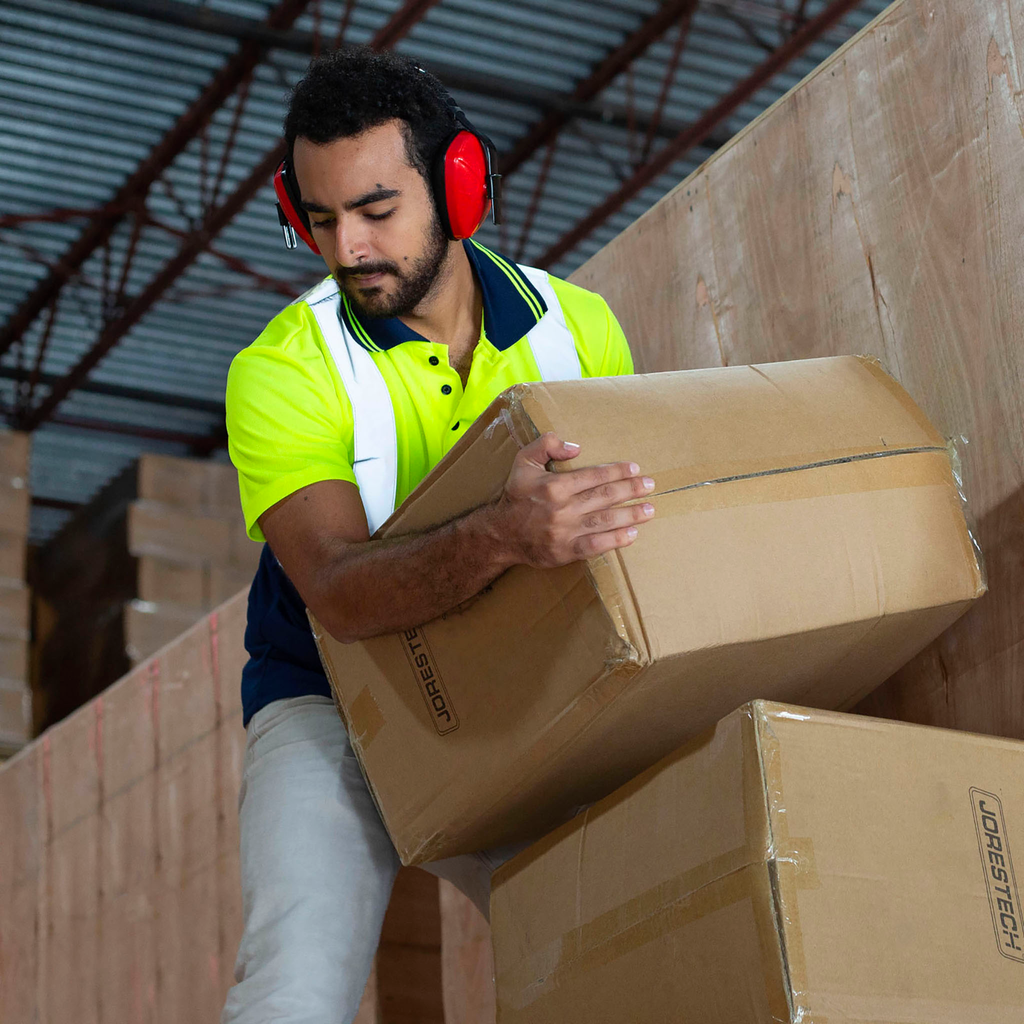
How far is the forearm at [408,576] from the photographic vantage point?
1693 mm

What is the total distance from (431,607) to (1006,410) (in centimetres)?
89

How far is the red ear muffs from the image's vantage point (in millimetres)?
2182

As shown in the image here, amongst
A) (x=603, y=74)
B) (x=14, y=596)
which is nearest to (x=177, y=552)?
(x=14, y=596)

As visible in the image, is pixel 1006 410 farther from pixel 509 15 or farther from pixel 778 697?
pixel 509 15

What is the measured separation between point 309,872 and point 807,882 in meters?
0.86

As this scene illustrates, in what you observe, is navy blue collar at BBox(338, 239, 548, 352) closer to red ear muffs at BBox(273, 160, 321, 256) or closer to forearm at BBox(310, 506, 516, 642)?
red ear muffs at BBox(273, 160, 321, 256)

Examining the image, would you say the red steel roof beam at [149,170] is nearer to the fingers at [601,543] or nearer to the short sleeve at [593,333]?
the short sleeve at [593,333]

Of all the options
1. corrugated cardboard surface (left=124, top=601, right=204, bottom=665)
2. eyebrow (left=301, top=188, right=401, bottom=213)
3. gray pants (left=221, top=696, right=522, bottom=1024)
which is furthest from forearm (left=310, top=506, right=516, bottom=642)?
corrugated cardboard surface (left=124, top=601, right=204, bottom=665)

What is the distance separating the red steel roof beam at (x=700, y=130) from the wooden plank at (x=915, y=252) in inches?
245

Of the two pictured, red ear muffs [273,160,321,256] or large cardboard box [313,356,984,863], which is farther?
red ear muffs [273,160,321,256]

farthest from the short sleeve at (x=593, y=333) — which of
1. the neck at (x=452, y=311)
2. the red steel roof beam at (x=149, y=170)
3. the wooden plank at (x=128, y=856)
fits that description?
the red steel roof beam at (x=149, y=170)

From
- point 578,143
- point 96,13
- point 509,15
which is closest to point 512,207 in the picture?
point 578,143

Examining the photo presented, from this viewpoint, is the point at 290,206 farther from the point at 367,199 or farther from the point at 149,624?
the point at 149,624

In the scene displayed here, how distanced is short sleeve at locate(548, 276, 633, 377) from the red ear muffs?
17.3 inches
